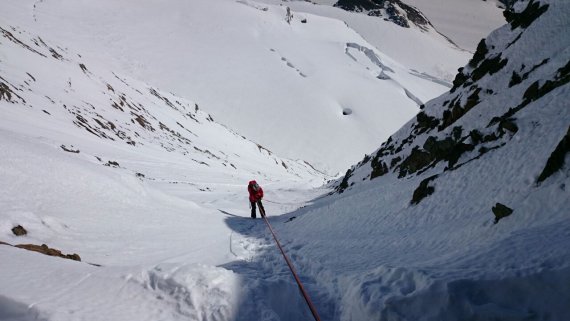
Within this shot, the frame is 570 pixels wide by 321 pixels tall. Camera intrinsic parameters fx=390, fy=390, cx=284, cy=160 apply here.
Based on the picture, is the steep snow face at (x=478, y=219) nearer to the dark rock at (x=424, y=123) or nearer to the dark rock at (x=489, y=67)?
the dark rock at (x=489, y=67)

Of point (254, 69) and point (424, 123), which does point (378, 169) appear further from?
point (254, 69)

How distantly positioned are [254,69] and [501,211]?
223 feet

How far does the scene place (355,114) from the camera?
6656cm

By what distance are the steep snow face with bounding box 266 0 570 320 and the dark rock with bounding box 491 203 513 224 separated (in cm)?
2

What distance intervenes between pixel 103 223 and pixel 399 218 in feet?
24.9

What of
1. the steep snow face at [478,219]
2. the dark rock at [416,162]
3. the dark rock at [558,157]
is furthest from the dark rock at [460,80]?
the dark rock at [558,157]

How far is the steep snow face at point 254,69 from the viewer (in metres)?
59.4

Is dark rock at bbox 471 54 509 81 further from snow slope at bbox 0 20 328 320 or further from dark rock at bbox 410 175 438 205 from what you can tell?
snow slope at bbox 0 20 328 320

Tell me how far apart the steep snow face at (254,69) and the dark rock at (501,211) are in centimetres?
4871

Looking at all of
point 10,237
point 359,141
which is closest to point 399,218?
point 10,237

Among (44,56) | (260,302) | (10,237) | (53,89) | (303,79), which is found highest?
(303,79)

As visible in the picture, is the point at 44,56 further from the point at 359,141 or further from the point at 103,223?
the point at 359,141

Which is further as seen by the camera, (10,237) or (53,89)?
(53,89)

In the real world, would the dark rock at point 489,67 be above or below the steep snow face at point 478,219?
above
